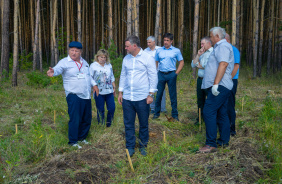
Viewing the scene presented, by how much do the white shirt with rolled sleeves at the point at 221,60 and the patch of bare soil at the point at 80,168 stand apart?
1956 millimetres

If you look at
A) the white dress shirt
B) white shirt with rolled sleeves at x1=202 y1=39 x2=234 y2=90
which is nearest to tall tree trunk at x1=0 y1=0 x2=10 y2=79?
the white dress shirt

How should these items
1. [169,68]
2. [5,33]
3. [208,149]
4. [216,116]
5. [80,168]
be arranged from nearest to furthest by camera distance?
[80,168] < [208,149] < [216,116] < [169,68] < [5,33]

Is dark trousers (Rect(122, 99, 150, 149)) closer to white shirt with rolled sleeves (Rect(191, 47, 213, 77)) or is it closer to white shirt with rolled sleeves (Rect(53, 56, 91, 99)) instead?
white shirt with rolled sleeves (Rect(53, 56, 91, 99))

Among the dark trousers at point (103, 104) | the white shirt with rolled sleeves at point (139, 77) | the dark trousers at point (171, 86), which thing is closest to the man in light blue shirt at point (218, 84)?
the white shirt with rolled sleeves at point (139, 77)

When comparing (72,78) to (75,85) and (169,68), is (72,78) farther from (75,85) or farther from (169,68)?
(169,68)

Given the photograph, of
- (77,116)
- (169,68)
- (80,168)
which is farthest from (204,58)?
(80,168)

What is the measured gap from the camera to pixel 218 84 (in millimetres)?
3717

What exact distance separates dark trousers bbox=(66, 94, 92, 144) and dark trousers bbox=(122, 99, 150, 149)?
0.76 metres

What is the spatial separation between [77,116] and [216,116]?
2.31m

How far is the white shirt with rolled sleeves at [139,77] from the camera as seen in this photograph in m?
3.90

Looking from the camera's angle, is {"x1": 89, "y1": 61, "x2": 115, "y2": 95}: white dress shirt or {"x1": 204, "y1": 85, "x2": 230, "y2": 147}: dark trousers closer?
{"x1": 204, "y1": 85, "x2": 230, "y2": 147}: dark trousers

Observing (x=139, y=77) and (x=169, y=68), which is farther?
(x=169, y=68)

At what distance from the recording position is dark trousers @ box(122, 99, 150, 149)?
395 cm

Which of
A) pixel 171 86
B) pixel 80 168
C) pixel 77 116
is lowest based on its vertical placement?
pixel 80 168
